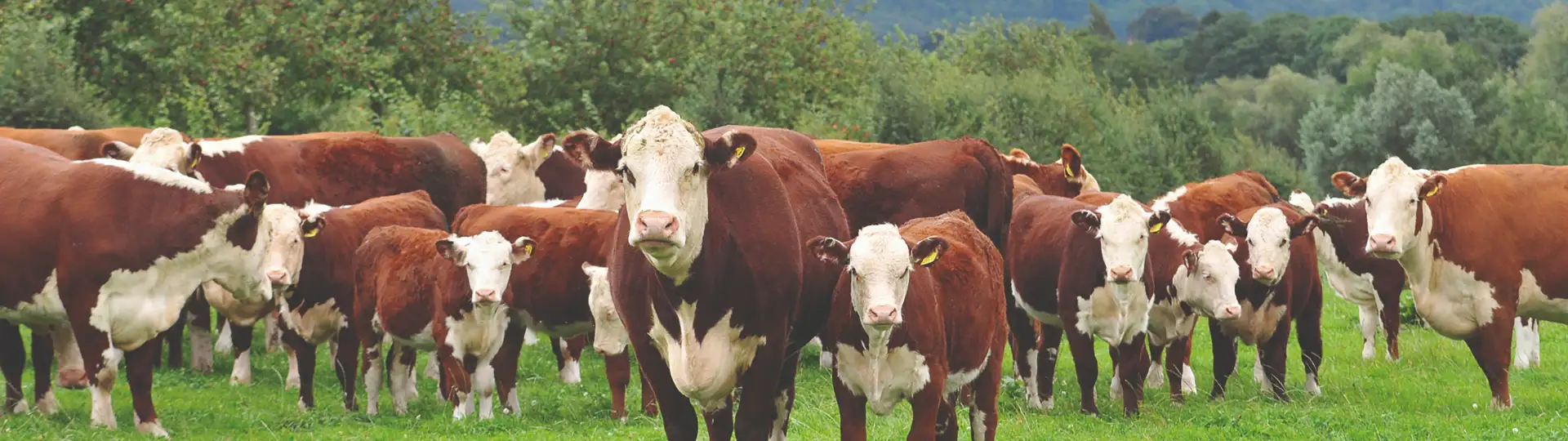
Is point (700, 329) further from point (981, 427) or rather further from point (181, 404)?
point (181, 404)

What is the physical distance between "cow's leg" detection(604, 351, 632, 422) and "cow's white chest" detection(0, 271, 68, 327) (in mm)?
3690

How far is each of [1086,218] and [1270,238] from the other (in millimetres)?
1823

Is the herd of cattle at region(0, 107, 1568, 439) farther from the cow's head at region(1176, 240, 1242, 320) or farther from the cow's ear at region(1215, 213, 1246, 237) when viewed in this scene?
the cow's ear at region(1215, 213, 1246, 237)

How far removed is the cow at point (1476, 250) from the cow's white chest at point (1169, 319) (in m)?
1.51

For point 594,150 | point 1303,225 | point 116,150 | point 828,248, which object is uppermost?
point 594,150

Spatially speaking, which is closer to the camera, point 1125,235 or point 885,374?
point 885,374

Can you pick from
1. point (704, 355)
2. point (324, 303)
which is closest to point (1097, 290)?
point (704, 355)

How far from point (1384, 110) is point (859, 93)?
16.5m

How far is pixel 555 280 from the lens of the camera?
12.7 metres

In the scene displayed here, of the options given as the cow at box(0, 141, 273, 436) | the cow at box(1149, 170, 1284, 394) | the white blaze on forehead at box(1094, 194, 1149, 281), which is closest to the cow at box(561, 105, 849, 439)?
the white blaze on forehead at box(1094, 194, 1149, 281)

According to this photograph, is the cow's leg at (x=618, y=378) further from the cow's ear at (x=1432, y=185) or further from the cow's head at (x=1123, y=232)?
the cow's ear at (x=1432, y=185)

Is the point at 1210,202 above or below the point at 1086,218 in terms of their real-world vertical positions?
below

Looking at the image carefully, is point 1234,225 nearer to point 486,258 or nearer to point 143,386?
point 486,258

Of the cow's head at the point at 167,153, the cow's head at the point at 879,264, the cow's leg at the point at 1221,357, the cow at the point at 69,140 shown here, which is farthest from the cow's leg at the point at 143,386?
the cow's leg at the point at 1221,357
